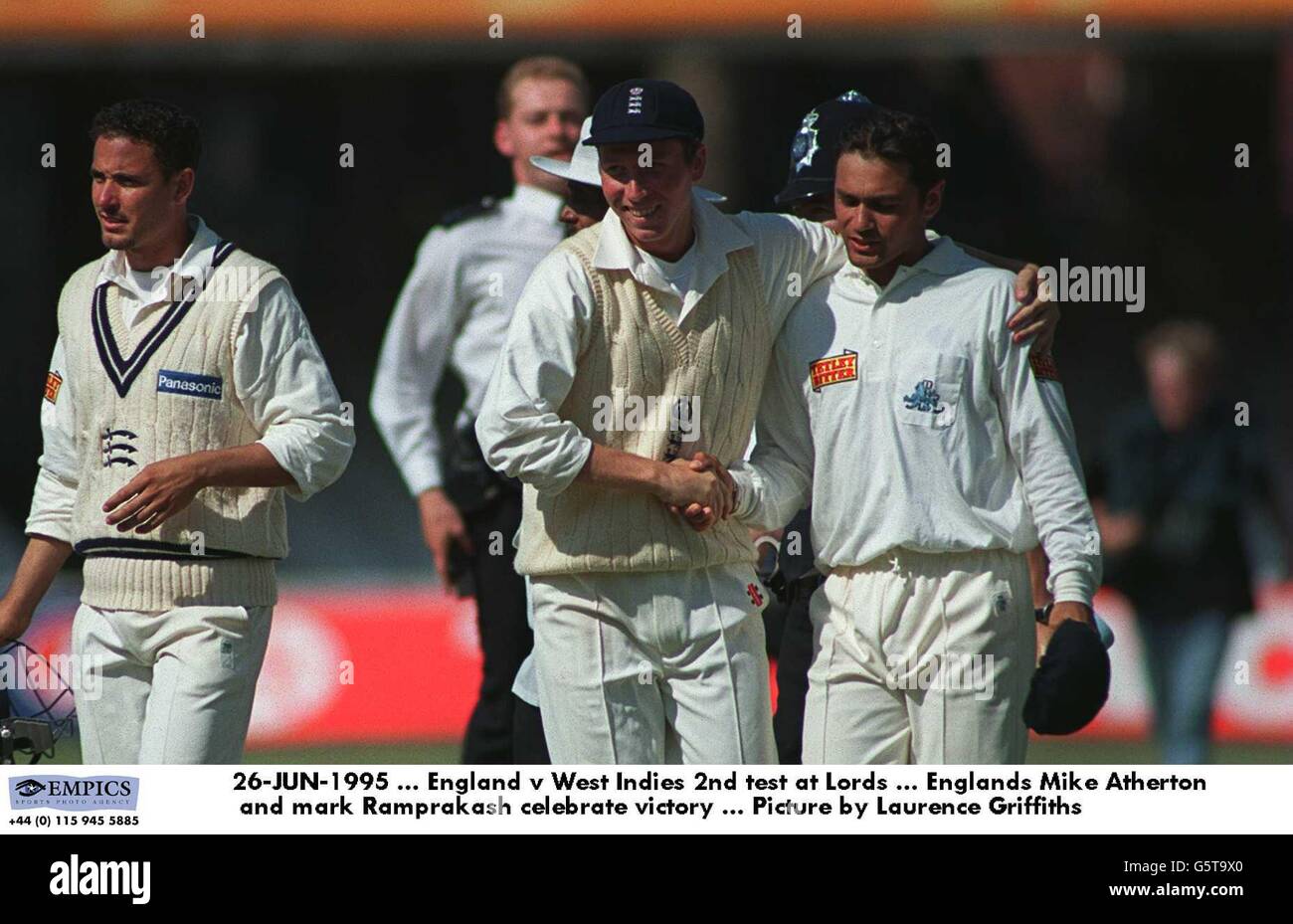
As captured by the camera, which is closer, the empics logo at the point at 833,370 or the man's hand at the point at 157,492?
the man's hand at the point at 157,492

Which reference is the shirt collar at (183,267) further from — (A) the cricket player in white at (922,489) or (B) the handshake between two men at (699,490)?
(A) the cricket player in white at (922,489)

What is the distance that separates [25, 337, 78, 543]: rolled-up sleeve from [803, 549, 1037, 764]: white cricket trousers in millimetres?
1529

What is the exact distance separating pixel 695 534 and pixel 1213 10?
4927 millimetres

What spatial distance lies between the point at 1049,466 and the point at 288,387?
4.80ft

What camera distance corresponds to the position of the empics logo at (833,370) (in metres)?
3.68

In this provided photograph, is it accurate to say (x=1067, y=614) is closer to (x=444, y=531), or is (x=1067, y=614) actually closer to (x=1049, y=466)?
(x=1049, y=466)

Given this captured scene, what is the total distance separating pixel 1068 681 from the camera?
356 centimetres

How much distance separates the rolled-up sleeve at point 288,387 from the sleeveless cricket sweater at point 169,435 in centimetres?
3

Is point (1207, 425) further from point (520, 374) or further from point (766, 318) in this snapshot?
point (520, 374)

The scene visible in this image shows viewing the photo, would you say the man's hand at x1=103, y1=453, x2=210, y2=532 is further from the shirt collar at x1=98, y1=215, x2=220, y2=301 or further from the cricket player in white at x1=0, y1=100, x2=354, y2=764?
the shirt collar at x1=98, y1=215, x2=220, y2=301

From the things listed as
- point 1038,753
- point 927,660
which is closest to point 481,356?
point 927,660
